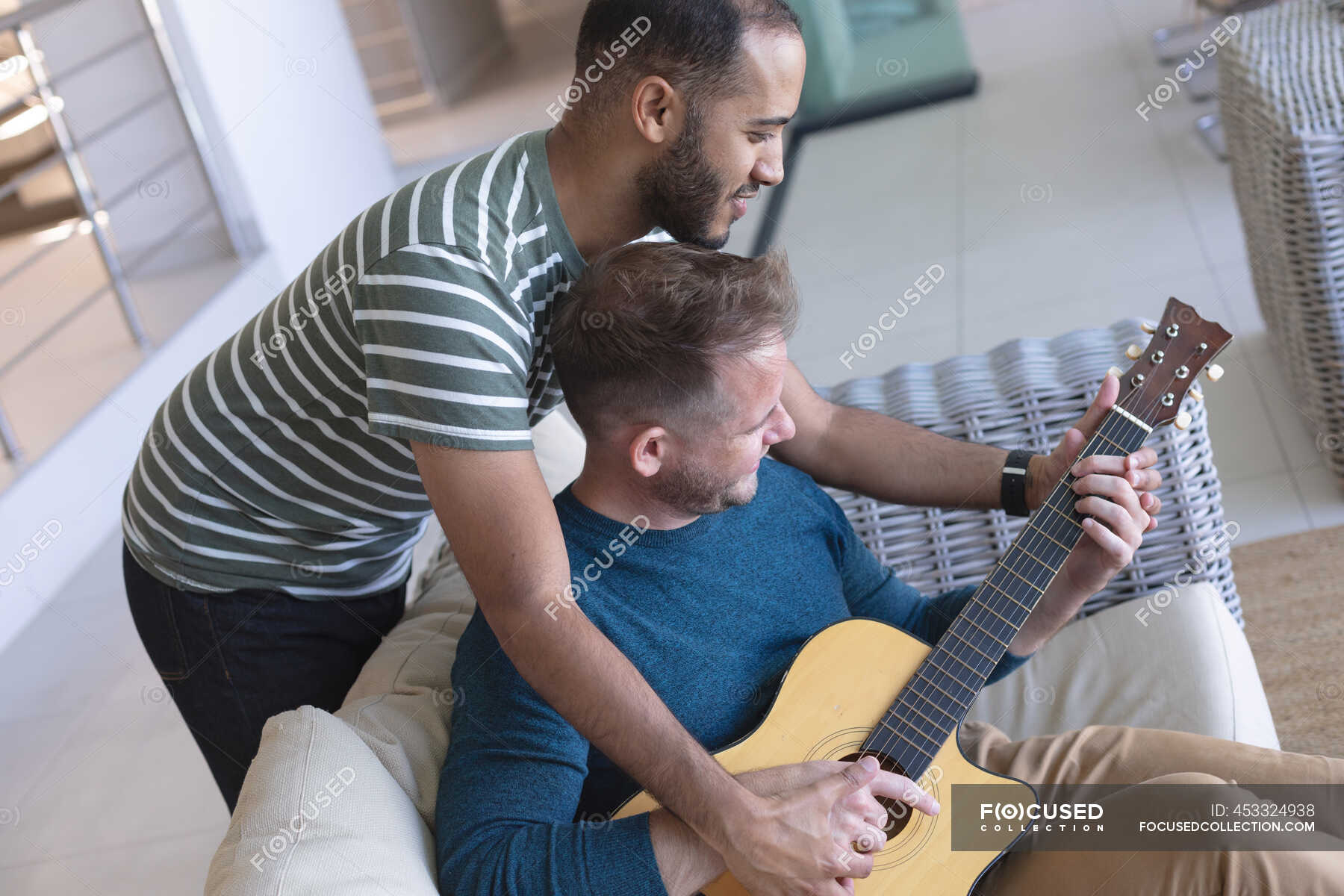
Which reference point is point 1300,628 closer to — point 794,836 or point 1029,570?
point 1029,570

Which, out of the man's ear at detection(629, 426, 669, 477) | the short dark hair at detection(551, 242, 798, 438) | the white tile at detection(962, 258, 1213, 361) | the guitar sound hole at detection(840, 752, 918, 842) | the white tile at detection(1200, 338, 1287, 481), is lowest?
the white tile at detection(1200, 338, 1287, 481)

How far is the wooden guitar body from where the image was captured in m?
1.12

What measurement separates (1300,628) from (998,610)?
1017 mm

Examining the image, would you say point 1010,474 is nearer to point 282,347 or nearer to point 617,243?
point 617,243

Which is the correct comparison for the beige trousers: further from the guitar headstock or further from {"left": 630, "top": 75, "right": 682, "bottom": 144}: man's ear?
{"left": 630, "top": 75, "right": 682, "bottom": 144}: man's ear

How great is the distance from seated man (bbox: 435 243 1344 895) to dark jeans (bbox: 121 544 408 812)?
0.29 meters

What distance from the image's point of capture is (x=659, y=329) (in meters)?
1.14

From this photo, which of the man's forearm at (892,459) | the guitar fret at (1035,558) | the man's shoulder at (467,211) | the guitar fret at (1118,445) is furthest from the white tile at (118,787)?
the guitar fret at (1118,445)

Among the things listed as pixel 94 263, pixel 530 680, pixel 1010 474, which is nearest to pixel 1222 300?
pixel 1010 474

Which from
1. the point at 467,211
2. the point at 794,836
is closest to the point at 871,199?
the point at 467,211

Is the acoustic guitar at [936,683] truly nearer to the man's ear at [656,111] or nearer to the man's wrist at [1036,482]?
the man's wrist at [1036,482]

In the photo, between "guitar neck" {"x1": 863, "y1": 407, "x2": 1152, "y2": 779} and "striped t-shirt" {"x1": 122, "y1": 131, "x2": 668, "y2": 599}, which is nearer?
"striped t-shirt" {"x1": 122, "y1": 131, "x2": 668, "y2": 599}

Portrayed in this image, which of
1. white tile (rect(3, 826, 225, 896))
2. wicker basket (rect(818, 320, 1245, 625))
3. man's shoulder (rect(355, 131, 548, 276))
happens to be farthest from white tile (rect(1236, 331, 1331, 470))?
white tile (rect(3, 826, 225, 896))

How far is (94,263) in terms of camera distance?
4.67 meters
